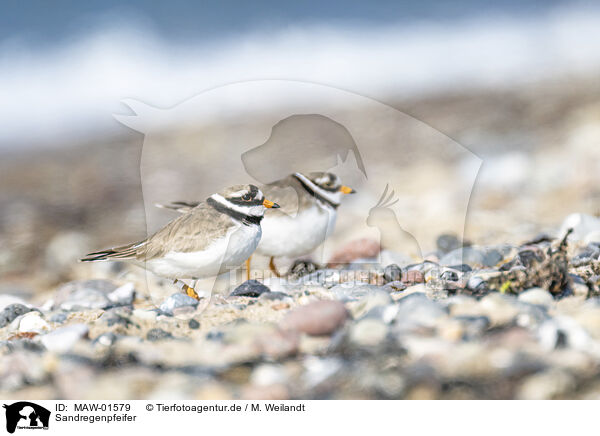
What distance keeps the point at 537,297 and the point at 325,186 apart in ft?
5.06

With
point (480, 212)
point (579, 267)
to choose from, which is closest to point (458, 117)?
point (480, 212)

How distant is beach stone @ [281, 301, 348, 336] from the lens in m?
2.48

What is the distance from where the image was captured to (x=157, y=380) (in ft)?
7.80

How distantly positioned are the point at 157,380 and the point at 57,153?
3606mm

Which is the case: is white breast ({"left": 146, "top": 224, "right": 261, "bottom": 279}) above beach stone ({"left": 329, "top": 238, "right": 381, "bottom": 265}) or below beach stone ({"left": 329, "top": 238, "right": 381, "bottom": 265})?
below

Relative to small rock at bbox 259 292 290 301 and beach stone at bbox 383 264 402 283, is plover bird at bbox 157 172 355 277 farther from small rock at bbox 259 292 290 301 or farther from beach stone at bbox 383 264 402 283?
small rock at bbox 259 292 290 301

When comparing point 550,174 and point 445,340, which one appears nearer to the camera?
point 445,340

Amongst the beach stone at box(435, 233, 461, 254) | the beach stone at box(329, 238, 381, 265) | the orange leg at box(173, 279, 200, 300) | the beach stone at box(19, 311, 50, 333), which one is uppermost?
the beach stone at box(435, 233, 461, 254)

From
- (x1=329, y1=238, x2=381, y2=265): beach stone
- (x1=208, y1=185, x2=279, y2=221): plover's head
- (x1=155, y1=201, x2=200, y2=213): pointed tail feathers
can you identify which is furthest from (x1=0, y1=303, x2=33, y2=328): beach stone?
(x1=329, y1=238, x2=381, y2=265): beach stone

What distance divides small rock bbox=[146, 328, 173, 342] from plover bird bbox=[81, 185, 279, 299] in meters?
0.58

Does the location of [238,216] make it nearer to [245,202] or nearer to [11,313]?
[245,202]

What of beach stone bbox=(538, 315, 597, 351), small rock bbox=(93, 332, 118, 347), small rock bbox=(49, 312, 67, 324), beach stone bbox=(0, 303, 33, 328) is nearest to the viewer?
beach stone bbox=(538, 315, 597, 351)

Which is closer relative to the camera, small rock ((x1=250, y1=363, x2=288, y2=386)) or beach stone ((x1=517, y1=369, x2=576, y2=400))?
beach stone ((x1=517, y1=369, x2=576, y2=400))

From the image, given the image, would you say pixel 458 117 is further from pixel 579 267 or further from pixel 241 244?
pixel 241 244
